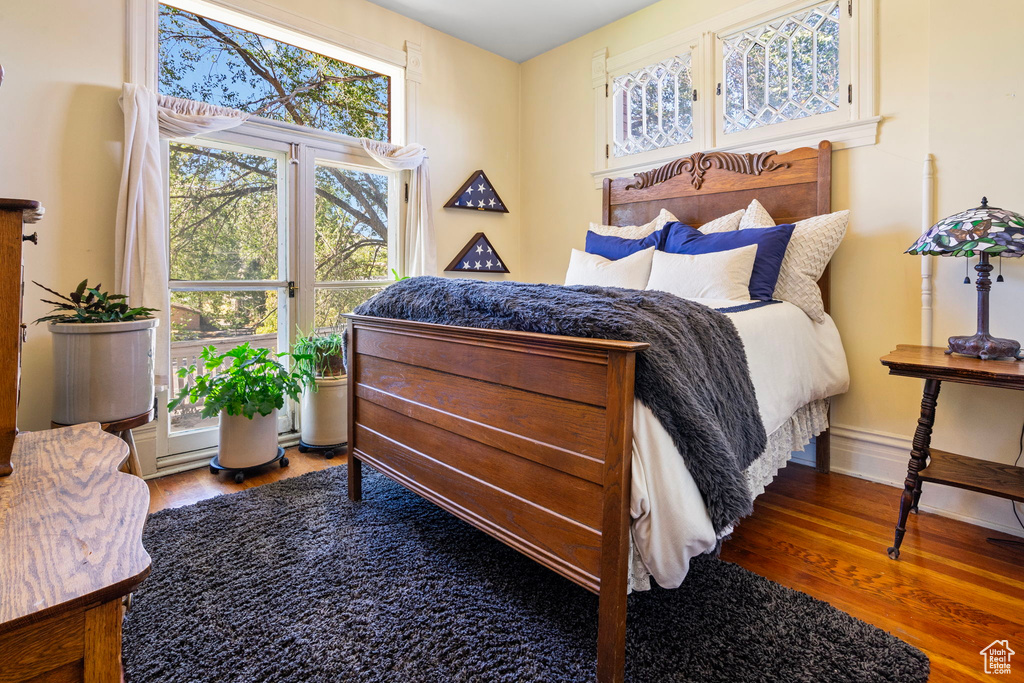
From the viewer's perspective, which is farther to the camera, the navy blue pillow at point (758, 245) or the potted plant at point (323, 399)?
the potted plant at point (323, 399)

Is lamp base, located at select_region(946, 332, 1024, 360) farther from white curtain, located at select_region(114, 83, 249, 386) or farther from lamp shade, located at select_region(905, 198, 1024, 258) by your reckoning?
white curtain, located at select_region(114, 83, 249, 386)

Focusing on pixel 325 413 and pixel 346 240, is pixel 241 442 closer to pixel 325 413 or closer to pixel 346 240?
pixel 325 413

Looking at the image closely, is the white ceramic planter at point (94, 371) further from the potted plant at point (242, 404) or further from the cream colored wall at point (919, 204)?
the cream colored wall at point (919, 204)

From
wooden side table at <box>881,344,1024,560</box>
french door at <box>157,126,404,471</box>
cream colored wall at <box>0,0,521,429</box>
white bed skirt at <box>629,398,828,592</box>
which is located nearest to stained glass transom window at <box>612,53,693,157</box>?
french door at <box>157,126,404,471</box>

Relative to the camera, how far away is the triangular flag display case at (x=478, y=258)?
150 inches

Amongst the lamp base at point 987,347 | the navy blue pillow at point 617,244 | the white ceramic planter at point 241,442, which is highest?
the navy blue pillow at point 617,244

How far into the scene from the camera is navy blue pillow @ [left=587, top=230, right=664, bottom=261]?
2.80 m

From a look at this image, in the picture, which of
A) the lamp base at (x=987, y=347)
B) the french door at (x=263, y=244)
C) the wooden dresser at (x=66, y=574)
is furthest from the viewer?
the french door at (x=263, y=244)

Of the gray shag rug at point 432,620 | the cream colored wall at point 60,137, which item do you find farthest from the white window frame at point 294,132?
the gray shag rug at point 432,620

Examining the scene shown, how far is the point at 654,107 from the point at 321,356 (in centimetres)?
254

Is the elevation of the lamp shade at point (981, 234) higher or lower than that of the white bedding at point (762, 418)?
higher

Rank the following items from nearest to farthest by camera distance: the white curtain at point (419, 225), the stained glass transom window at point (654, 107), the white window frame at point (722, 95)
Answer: the white window frame at point (722, 95) → the stained glass transom window at point (654, 107) → the white curtain at point (419, 225)

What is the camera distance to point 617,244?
9.61 feet

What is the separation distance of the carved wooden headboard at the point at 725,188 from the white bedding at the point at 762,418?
1.55 feet
